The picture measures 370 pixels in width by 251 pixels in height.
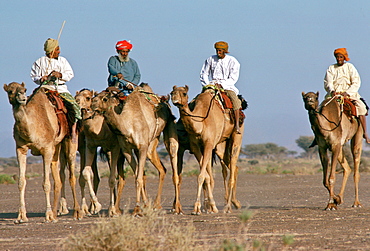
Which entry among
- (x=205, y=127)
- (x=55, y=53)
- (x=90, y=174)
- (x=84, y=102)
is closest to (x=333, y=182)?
(x=205, y=127)

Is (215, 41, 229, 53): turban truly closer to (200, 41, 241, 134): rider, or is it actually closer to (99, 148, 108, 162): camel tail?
(200, 41, 241, 134): rider

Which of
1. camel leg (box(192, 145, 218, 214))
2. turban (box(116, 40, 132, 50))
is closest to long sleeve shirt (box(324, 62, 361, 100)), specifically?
camel leg (box(192, 145, 218, 214))

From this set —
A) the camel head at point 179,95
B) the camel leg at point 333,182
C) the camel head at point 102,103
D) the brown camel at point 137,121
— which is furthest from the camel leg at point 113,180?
the camel leg at point 333,182

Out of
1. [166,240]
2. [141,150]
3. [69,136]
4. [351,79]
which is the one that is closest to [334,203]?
[351,79]

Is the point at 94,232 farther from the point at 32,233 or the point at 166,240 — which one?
the point at 32,233

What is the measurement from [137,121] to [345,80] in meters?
5.33

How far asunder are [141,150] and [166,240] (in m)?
6.03

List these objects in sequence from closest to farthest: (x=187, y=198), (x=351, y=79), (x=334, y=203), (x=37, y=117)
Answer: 1. (x=37, y=117)
2. (x=334, y=203)
3. (x=351, y=79)
4. (x=187, y=198)

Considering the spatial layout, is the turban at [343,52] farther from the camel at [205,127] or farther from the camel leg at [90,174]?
the camel leg at [90,174]

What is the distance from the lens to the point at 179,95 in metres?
13.5

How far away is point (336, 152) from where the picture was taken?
50.9ft

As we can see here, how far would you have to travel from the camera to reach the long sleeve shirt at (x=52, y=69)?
46.9 feet

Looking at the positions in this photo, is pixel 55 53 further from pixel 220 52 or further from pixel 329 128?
pixel 329 128

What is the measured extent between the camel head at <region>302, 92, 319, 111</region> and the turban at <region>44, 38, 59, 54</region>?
5.18 m
